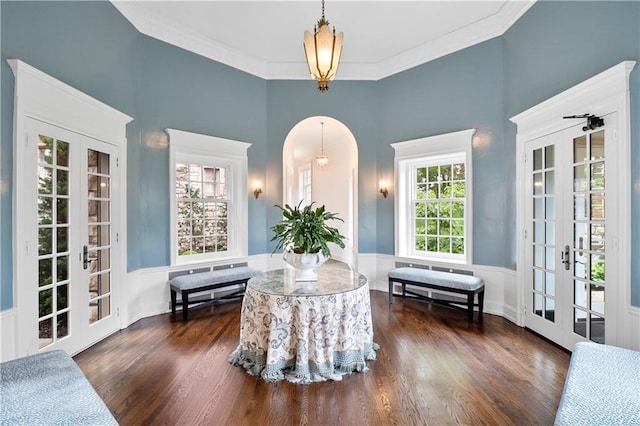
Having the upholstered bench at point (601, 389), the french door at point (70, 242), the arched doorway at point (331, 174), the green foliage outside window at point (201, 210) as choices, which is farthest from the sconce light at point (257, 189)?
the upholstered bench at point (601, 389)

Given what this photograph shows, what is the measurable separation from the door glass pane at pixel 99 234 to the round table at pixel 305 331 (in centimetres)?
176

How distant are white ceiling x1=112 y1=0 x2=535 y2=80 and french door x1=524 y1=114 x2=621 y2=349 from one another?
187 cm

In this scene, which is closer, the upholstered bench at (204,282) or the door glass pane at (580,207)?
the door glass pane at (580,207)

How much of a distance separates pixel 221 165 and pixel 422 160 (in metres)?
3.19

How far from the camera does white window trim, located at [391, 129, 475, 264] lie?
4.46 metres

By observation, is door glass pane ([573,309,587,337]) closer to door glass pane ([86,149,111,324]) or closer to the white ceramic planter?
the white ceramic planter

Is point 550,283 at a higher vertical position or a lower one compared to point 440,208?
lower

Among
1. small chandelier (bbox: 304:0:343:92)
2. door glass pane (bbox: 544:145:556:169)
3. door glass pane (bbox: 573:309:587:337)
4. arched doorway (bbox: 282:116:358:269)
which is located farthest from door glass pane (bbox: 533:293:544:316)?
arched doorway (bbox: 282:116:358:269)

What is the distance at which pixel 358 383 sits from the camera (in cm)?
250

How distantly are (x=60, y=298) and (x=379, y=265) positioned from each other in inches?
167

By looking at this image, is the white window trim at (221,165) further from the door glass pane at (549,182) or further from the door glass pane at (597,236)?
the door glass pane at (597,236)

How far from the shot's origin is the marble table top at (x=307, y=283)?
104 inches

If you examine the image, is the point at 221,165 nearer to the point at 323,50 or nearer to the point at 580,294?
the point at 323,50

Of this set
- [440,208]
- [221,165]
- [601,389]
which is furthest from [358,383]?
[221,165]
